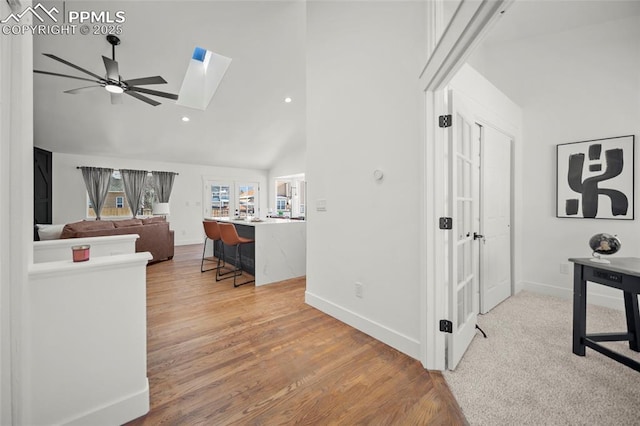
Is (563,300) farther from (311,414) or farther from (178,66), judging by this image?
(178,66)

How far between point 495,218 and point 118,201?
28.4 ft

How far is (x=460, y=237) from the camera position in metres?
1.92

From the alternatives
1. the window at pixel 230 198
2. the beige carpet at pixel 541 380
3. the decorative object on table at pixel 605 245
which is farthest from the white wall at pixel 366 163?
the window at pixel 230 198

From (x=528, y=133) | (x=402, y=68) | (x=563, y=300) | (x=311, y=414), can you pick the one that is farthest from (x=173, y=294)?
(x=528, y=133)

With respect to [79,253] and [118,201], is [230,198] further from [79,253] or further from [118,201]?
[79,253]

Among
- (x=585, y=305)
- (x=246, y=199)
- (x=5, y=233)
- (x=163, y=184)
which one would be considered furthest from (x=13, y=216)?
(x=246, y=199)

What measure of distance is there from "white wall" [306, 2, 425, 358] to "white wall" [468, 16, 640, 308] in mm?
2206

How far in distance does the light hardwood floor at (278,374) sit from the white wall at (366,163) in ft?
0.98

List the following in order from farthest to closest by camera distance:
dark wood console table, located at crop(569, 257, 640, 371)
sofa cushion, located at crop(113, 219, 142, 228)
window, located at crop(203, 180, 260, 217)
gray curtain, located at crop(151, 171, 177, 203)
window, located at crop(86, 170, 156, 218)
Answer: window, located at crop(203, 180, 260, 217)
gray curtain, located at crop(151, 171, 177, 203)
window, located at crop(86, 170, 156, 218)
sofa cushion, located at crop(113, 219, 142, 228)
dark wood console table, located at crop(569, 257, 640, 371)

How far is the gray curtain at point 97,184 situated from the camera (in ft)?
21.4

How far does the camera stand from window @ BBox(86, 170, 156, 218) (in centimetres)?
691

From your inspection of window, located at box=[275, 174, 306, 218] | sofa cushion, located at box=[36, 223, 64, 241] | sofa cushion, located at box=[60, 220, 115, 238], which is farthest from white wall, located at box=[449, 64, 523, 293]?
window, located at box=[275, 174, 306, 218]

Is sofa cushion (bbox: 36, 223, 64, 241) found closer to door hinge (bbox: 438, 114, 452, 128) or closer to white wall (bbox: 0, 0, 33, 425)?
white wall (bbox: 0, 0, 33, 425)

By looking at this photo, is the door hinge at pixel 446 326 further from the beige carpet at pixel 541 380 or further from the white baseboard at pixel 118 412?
the white baseboard at pixel 118 412
